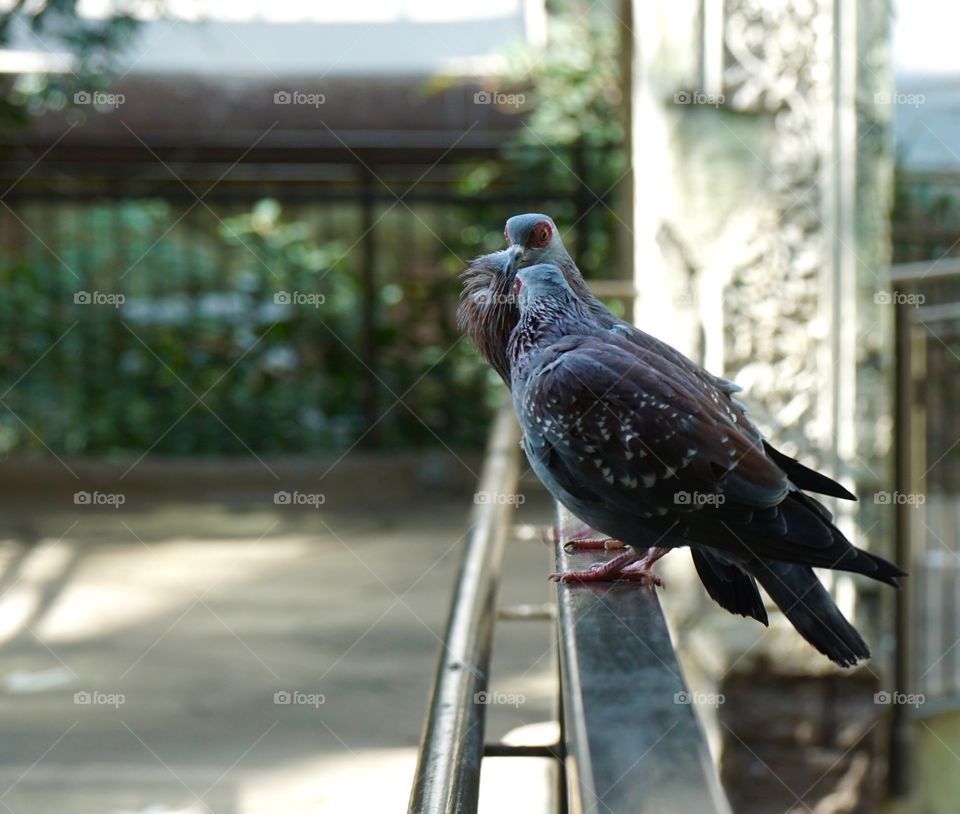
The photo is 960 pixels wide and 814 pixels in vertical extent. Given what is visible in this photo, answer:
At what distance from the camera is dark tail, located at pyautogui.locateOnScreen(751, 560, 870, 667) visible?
130 centimetres

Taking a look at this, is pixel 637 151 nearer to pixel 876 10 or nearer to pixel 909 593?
pixel 876 10

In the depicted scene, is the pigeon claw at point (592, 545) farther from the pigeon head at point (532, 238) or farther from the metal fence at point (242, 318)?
the metal fence at point (242, 318)

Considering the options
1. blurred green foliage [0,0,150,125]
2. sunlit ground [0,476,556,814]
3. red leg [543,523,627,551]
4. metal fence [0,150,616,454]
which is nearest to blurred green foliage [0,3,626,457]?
metal fence [0,150,616,454]

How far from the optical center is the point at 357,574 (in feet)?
17.4

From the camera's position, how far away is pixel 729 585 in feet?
5.08

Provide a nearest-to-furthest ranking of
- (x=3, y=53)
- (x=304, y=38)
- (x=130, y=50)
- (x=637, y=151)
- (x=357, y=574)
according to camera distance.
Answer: (x=637, y=151) → (x=357, y=574) → (x=130, y=50) → (x=3, y=53) → (x=304, y=38)

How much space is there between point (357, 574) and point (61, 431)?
2604mm

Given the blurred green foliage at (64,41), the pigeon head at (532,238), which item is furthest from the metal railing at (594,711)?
the blurred green foliage at (64,41)

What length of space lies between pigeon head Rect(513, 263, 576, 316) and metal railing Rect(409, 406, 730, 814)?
1.06 feet

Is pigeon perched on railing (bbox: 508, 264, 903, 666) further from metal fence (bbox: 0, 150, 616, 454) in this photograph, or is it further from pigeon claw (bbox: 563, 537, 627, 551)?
metal fence (bbox: 0, 150, 616, 454)

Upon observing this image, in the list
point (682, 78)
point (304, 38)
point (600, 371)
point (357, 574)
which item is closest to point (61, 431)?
point (357, 574)

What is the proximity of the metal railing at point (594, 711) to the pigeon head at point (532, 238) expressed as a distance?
1.24ft

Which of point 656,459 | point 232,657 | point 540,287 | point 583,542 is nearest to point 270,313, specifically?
point 232,657

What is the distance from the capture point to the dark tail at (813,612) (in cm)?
130
